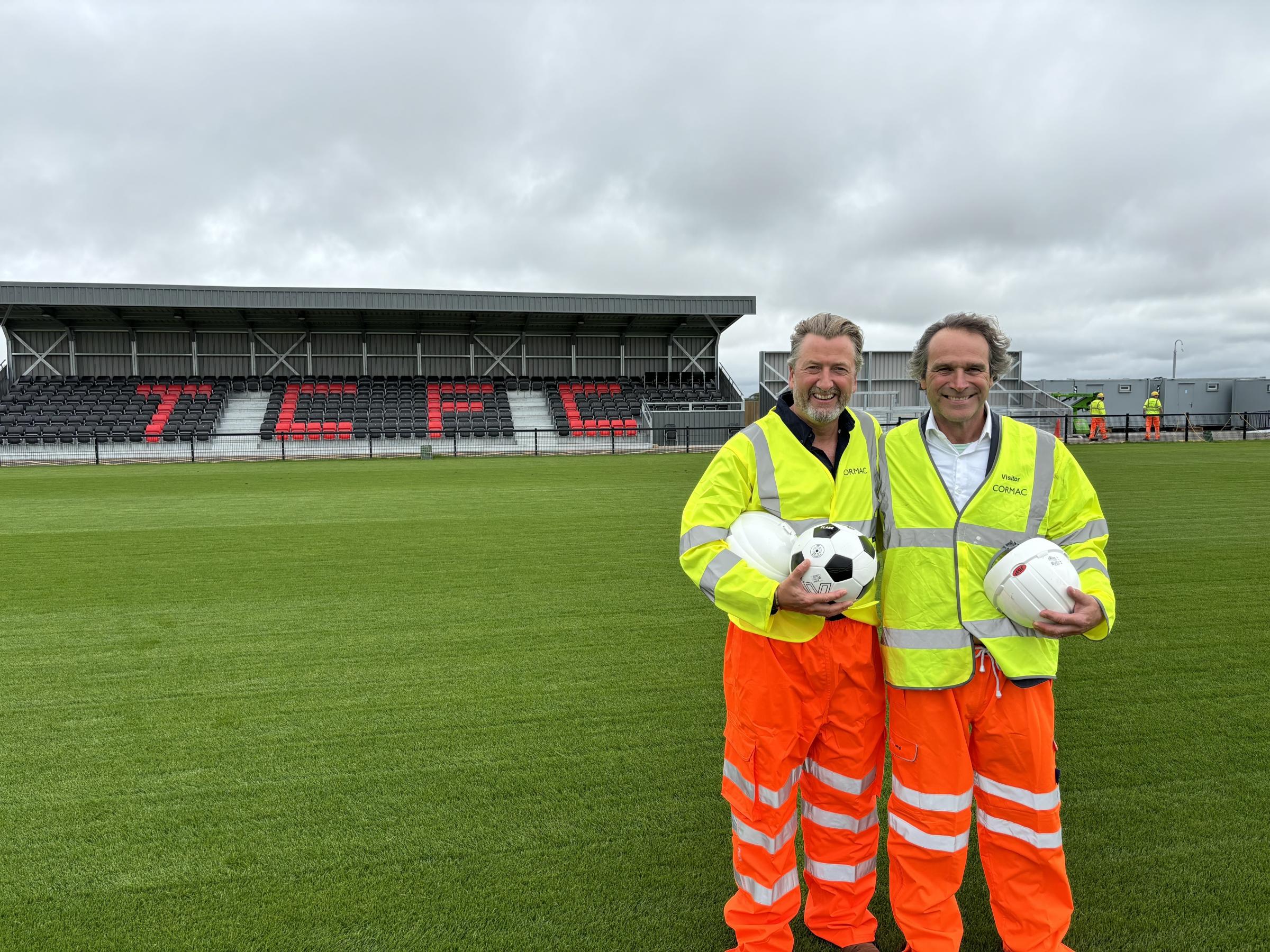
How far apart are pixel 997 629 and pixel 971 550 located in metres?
0.23

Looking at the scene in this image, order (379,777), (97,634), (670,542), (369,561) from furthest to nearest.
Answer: (670,542), (369,561), (97,634), (379,777)

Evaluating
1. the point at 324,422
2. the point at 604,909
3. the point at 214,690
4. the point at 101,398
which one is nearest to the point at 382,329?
the point at 324,422

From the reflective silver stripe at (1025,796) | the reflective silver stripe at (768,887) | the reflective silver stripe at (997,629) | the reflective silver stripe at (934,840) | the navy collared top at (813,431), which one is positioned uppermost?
the navy collared top at (813,431)

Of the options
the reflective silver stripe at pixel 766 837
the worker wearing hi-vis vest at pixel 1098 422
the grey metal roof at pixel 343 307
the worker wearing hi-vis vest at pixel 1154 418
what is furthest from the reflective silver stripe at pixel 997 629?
the grey metal roof at pixel 343 307

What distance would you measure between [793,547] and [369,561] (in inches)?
246

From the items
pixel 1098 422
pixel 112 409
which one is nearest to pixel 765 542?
pixel 1098 422

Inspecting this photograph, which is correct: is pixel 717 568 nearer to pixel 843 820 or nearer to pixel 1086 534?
pixel 843 820

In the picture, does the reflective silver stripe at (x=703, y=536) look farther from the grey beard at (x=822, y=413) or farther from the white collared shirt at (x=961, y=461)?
the white collared shirt at (x=961, y=461)

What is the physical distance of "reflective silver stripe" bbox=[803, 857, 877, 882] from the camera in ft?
7.37

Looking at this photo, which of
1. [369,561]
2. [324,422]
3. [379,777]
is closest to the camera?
[379,777]

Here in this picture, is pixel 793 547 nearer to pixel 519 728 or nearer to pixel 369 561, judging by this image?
pixel 519 728

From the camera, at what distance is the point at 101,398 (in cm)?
3291

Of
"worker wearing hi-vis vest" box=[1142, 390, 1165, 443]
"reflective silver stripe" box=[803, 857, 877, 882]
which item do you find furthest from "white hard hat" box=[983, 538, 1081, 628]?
"worker wearing hi-vis vest" box=[1142, 390, 1165, 443]

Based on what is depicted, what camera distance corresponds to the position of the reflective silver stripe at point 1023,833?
205 centimetres
